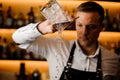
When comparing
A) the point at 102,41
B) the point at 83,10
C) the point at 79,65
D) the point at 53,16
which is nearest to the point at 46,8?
the point at 53,16

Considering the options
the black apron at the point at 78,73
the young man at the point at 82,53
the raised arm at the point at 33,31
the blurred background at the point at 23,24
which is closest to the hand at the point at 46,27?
the raised arm at the point at 33,31

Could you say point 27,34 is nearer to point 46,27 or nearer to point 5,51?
point 46,27

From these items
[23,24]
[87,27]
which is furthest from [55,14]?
[23,24]

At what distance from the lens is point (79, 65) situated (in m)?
1.51

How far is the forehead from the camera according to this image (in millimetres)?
1467

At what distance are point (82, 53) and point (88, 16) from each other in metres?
0.20

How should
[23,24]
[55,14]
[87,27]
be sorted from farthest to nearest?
[23,24]
[87,27]
[55,14]

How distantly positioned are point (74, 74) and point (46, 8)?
444 mm

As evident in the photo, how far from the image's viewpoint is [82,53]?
1521mm

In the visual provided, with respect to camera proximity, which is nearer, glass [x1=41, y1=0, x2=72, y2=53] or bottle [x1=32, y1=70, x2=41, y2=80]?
glass [x1=41, y1=0, x2=72, y2=53]

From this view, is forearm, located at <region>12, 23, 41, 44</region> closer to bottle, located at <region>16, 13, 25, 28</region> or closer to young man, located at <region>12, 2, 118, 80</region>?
young man, located at <region>12, 2, 118, 80</region>

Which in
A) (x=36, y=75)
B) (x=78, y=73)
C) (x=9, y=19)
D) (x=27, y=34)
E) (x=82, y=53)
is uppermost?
(x=9, y=19)

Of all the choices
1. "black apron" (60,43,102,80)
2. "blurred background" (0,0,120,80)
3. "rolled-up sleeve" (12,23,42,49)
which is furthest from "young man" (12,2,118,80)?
"blurred background" (0,0,120,80)

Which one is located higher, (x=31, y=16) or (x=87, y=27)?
(x=31, y=16)
